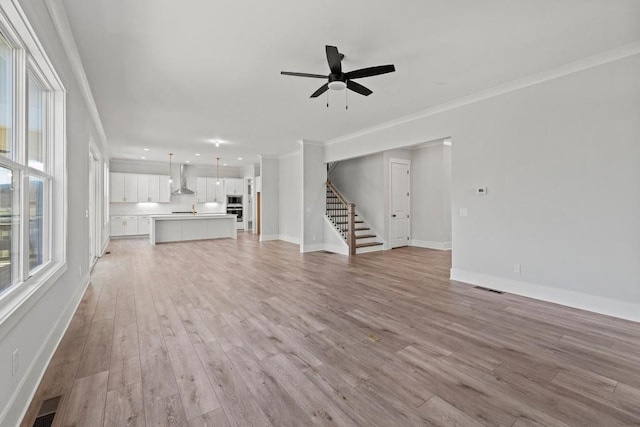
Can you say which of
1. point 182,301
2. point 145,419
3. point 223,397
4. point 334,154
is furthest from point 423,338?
point 334,154

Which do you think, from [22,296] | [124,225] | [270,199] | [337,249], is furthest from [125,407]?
[124,225]

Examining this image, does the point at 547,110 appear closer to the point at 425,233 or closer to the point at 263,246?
the point at 425,233

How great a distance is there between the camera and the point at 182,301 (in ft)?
12.3

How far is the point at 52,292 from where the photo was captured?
8.38 ft

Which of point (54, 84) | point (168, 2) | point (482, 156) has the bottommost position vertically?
point (482, 156)

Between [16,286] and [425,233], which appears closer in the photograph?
→ [16,286]

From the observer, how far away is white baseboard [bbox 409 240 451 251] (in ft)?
25.7

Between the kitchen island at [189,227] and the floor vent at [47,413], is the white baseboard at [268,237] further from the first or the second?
the floor vent at [47,413]

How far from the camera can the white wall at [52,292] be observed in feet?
5.44

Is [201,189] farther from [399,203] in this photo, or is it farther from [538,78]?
[538,78]

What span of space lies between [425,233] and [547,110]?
4.93m

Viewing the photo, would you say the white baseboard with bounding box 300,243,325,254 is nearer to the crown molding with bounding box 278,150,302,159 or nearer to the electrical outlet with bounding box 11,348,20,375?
the crown molding with bounding box 278,150,302,159

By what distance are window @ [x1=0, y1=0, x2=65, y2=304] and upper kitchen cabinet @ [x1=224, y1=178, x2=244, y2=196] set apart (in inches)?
385

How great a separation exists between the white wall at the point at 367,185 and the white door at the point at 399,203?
0.30m
